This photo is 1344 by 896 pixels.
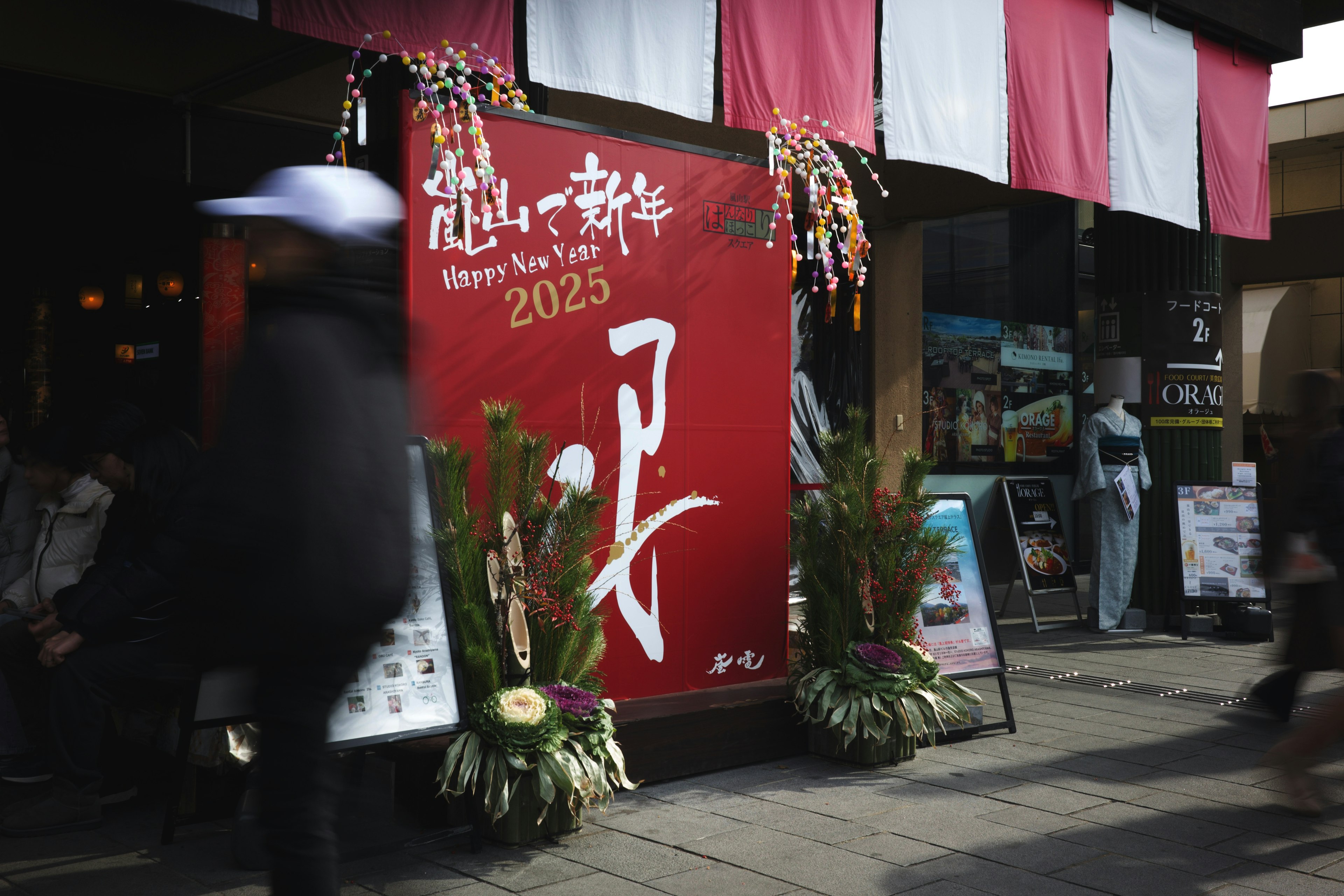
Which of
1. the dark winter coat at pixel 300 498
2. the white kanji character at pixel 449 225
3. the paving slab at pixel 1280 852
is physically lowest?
the paving slab at pixel 1280 852

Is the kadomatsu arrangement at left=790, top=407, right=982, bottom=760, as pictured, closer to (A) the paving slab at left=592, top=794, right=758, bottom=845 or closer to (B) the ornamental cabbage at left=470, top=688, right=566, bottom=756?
(A) the paving slab at left=592, top=794, right=758, bottom=845

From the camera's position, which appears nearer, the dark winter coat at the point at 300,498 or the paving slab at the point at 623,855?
the dark winter coat at the point at 300,498

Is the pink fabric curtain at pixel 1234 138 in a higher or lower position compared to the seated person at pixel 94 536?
higher

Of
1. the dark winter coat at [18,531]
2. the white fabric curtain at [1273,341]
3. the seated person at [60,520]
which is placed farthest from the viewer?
the white fabric curtain at [1273,341]

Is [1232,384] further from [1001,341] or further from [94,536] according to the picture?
[94,536]

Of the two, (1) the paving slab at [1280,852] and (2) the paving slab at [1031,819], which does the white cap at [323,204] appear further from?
(1) the paving slab at [1280,852]

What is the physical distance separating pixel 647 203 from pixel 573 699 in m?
2.34

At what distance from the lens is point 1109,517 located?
9.11m

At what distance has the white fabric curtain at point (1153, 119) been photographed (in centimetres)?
818

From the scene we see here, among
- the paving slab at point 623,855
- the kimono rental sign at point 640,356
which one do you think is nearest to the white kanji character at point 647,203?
the kimono rental sign at point 640,356

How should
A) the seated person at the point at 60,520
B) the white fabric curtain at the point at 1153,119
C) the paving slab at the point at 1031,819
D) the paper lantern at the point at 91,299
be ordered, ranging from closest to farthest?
the paving slab at the point at 1031,819
the seated person at the point at 60,520
the paper lantern at the point at 91,299
the white fabric curtain at the point at 1153,119

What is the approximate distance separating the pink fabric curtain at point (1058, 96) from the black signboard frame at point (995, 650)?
2558mm

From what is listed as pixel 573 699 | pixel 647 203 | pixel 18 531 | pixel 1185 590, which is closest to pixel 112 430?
pixel 18 531

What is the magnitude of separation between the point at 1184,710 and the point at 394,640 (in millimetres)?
4568
